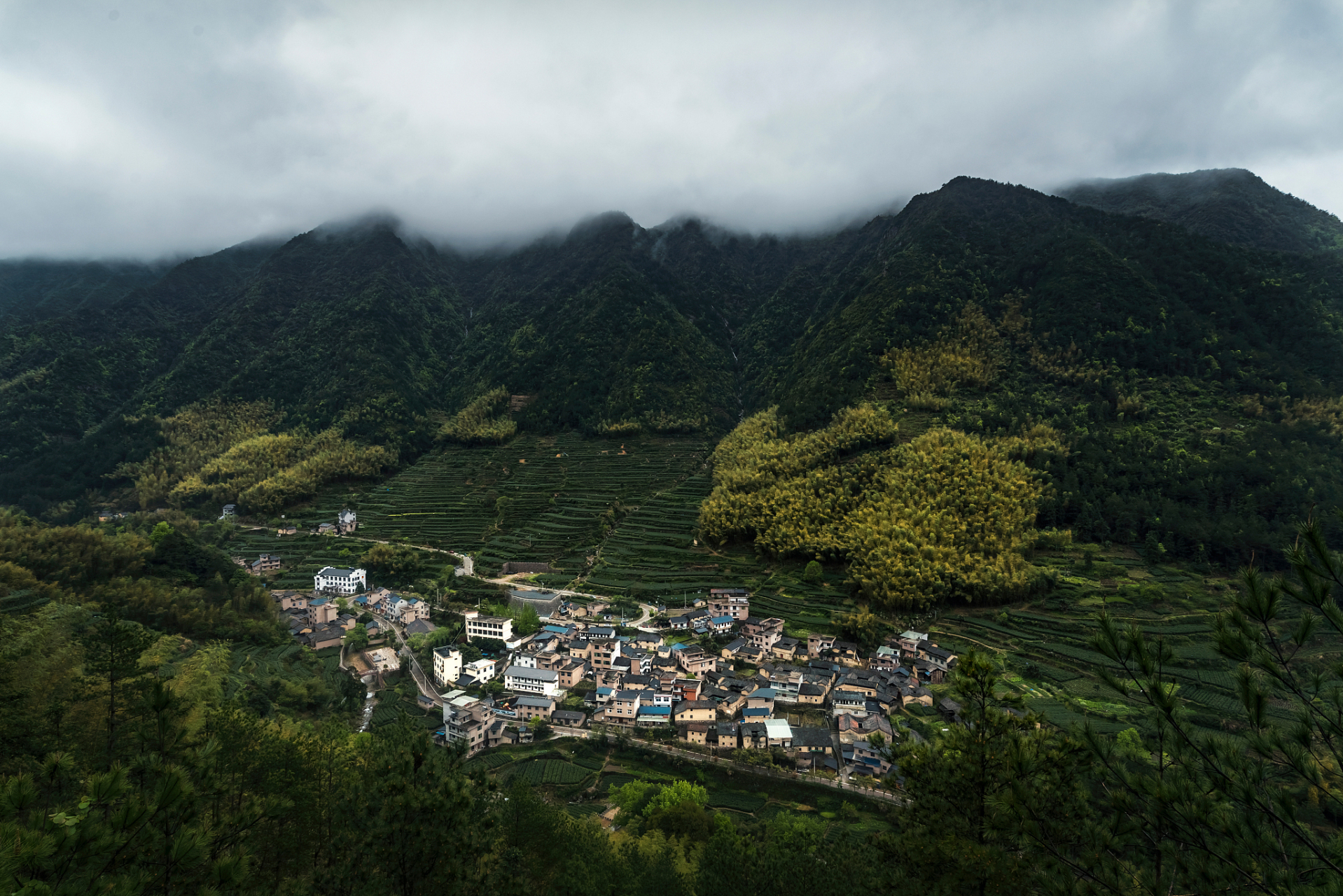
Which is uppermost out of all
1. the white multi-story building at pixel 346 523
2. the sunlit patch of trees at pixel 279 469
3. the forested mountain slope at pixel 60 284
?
the forested mountain slope at pixel 60 284

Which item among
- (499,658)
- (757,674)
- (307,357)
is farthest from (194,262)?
(757,674)

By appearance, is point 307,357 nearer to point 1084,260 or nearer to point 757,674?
point 757,674

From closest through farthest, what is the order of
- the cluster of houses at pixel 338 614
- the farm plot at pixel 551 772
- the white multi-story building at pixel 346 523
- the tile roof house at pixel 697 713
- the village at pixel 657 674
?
the farm plot at pixel 551 772
the village at pixel 657 674
the tile roof house at pixel 697 713
the cluster of houses at pixel 338 614
the white multi-story building at pixel 346 523

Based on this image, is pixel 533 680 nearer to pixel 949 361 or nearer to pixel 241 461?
pixel 949 361

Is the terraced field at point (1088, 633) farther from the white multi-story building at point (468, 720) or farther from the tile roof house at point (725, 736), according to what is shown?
the white multi-story building at point (468, 720)

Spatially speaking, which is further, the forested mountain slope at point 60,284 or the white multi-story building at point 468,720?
the forested mountain slope at point 60,284

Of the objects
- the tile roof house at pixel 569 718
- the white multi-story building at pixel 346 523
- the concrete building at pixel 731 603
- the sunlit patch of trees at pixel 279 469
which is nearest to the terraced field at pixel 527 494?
the white multi-story building at pixel 346 523
